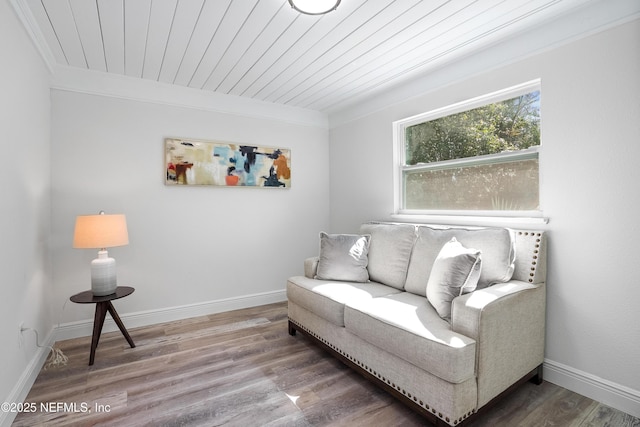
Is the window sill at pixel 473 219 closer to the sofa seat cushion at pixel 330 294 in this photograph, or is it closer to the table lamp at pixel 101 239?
the sofa seat cushion at pixel 330 294

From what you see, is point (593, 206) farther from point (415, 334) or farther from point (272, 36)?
point (272, 36)

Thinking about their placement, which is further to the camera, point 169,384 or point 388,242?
point 388,242

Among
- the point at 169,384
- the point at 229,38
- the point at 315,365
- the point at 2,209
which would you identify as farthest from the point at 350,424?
the point at 229,38

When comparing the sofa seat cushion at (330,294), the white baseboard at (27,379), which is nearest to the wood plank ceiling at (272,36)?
the sofa seat cushion at (330,294)

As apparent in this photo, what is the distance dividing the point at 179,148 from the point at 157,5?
1541mm

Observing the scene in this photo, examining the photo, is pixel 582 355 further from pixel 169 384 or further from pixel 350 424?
pixel 169 384

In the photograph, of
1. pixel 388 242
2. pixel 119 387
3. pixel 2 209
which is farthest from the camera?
pixel 388 242

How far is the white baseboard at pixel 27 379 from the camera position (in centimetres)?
169

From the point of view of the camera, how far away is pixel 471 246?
223 centimetres

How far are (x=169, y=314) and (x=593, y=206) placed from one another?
11.9ft

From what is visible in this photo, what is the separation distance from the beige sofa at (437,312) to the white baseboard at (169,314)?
103 cm

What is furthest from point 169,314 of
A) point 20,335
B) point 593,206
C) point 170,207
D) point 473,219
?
point 593,206

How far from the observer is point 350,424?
5.64ft

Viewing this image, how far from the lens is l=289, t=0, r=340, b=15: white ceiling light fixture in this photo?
184cm
